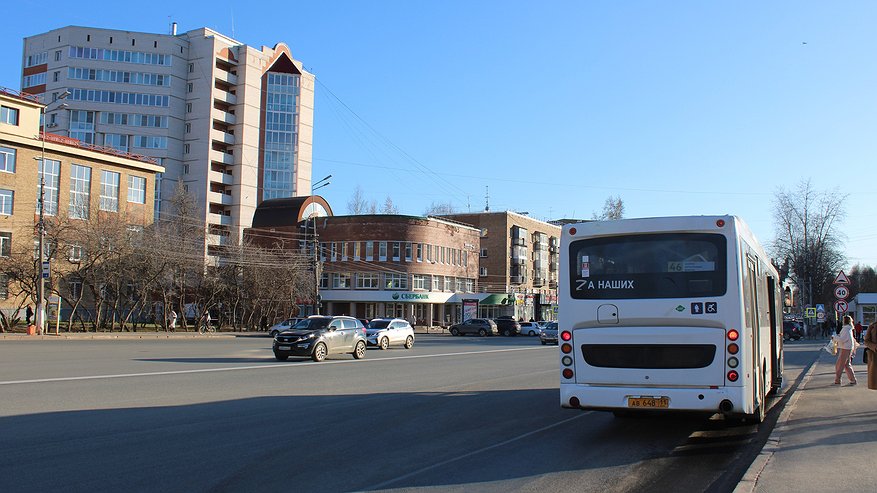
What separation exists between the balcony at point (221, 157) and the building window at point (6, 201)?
43.4 metres

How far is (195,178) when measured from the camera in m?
96.7

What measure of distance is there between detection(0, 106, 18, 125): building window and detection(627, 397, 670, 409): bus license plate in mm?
58828

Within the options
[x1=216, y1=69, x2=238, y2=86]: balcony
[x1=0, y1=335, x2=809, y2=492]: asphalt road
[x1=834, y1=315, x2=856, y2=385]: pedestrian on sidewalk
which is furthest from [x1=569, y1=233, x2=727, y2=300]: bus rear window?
[x1=216, y1=69, x2=238, y2=86]: balcony

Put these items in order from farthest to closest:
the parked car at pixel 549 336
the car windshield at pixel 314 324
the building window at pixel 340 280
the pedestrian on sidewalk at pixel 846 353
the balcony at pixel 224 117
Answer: the balcony at pixel 224 117, the building window at pixel 340 280, the parked car at pixel 549 336, the car windshield at pixel 314 324, the pedestrian on sidewalk at pixel 846 353

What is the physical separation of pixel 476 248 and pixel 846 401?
249ft

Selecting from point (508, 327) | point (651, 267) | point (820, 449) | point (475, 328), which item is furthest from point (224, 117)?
point (820, 449)

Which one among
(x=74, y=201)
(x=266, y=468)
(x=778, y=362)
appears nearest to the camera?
(x=266, y=468)

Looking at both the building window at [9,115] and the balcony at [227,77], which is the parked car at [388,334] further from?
the balcony at [227,77]

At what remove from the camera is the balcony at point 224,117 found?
97.7 metres

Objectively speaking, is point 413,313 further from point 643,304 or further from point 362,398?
point 643,304

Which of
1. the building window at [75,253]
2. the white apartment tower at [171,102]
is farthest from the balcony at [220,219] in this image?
the building window at [75,253]

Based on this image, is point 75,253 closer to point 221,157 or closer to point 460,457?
point 460,457

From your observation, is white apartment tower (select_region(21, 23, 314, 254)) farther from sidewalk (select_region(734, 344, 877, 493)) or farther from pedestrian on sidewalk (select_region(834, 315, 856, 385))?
sidewalk (select_region(734, 344, 877, 493))

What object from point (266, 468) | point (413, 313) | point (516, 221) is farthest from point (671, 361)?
Result: point (516, 221)
